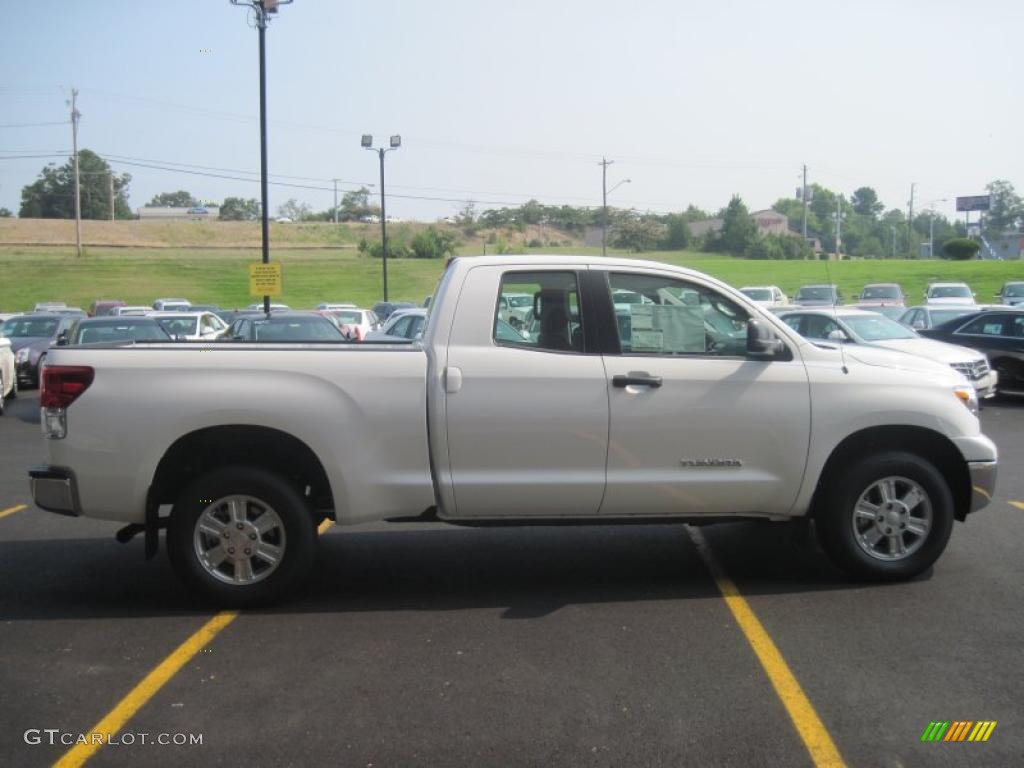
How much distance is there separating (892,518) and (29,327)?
66.7ft

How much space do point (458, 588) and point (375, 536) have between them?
161cm

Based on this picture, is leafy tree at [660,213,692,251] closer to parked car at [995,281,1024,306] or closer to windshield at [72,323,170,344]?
parked car at [995,281,1024,306]

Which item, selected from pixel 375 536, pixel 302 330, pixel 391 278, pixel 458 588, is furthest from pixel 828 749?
pixel 391 278

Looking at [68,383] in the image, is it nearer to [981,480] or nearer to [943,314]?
[981,480]

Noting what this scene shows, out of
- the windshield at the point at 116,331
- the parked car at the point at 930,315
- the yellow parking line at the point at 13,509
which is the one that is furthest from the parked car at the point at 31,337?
the parked car at the point at 930,315

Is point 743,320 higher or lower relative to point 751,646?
higher

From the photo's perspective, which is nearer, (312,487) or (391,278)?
(312,487)

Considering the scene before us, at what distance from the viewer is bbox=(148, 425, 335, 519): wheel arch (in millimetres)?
5621

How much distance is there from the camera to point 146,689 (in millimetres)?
4574

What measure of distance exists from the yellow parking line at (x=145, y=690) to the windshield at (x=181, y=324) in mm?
15549

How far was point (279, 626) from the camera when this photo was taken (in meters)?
5.43

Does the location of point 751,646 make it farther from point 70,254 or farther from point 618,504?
point 70,254

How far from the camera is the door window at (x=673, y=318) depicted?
586cm

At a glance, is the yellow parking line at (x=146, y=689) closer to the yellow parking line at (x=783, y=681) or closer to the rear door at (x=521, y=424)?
the rear door at (x=521, y=424)
